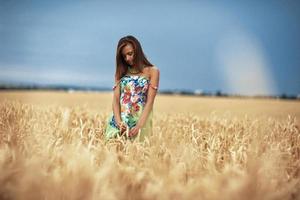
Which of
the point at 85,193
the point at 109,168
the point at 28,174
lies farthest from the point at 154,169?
the point at 28,174

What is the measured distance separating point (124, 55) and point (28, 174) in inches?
103

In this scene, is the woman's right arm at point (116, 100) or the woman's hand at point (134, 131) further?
the woman's right arm at point (116, 100)

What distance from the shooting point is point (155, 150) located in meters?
3.67

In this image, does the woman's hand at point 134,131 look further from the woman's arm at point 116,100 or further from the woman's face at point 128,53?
the woman's face at point 128,53

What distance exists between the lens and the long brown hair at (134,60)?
509 cm

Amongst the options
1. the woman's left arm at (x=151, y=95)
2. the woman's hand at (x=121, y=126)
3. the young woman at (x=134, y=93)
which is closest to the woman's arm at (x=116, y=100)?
the young woman at (x=134, y=93)

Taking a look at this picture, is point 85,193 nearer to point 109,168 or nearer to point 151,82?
point 109,168

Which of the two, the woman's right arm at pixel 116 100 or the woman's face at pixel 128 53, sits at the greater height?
the woman's face at pixel 128 53

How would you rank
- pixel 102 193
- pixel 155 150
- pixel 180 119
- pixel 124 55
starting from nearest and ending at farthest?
pixel 102 193 → pixel 155 150 → pixel 124 55 → pixel 180 119

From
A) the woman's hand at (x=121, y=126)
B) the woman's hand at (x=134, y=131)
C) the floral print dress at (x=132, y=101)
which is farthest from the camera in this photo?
the floral print dress at (x=132, y=101)

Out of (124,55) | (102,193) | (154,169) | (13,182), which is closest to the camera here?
(102,193)

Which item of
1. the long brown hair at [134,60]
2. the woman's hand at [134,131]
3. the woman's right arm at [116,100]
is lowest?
the woman's hand at [134,131]

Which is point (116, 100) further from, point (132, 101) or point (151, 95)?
point (151, 95)

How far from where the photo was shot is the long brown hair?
16.7 ft
